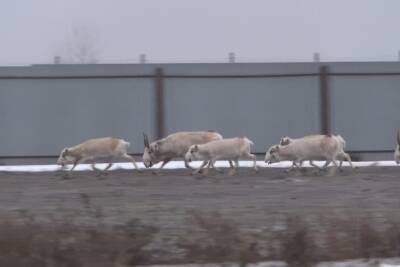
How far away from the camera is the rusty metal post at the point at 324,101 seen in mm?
27094

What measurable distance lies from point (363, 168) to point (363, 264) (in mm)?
15298

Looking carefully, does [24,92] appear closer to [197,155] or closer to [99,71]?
[99,71]

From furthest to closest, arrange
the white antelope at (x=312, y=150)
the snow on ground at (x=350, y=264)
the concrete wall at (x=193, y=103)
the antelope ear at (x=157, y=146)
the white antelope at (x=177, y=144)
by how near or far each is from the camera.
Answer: the concrete wall at (x=193, y=103) < the antelope ear at (x=157, y=146) < the white antelope at (x=177, y=144) < the white antelope at (x=312, y=150) < the snow on ground at (x=350, y=264)

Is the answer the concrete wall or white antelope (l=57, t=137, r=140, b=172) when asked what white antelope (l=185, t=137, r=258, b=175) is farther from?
the concrete wall

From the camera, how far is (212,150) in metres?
21.5

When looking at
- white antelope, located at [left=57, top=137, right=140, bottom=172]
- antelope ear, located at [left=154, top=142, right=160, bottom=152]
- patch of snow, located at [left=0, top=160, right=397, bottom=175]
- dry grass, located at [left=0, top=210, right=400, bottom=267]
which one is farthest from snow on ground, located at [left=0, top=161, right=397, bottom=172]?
dry grass, located at [left=0, top=210, right=400, bottom=267]

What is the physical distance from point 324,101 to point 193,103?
4436 mm

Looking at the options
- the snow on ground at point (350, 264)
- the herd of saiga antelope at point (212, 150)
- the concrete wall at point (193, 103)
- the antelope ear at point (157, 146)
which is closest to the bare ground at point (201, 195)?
the herd of saiga antelope at point (212, 150)

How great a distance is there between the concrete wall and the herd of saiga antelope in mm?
4276

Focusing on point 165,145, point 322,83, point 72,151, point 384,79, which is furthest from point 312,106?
point 72,151

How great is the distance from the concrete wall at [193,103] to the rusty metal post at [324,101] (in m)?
0.24

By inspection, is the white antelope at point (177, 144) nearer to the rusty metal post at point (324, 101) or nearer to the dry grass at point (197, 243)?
the rusty metal post at point (324, 101)

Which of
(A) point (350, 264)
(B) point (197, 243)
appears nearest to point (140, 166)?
(B) point (197, 243)

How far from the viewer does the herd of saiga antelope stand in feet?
70.3
